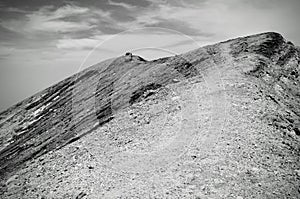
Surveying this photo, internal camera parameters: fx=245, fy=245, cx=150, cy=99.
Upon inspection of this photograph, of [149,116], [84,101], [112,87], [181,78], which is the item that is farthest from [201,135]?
[84,101]

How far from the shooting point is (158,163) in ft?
25.2

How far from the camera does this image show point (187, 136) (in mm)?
8523

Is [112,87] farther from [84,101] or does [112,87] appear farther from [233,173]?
[233,173]

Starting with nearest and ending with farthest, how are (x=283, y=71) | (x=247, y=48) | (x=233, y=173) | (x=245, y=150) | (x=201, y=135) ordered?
(x=233, y=173) < (x=245, y=150) < (x=201, y=135) < (x=283, y=71) < (x=247, y=48)

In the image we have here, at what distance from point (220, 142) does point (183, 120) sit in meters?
1.97

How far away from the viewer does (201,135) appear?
8.38 metres

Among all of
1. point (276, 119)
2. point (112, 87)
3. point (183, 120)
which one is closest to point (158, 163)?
point (183, 120)

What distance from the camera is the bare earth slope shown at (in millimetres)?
6773

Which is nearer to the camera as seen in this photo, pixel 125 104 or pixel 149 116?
pixel 149 116

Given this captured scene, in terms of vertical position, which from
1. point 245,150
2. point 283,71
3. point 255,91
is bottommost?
point 245,150

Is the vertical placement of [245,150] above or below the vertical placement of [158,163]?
above

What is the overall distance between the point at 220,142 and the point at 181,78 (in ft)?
20.4

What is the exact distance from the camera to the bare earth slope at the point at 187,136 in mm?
6773

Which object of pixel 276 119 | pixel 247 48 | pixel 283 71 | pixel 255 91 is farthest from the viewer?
pixel 247 48
